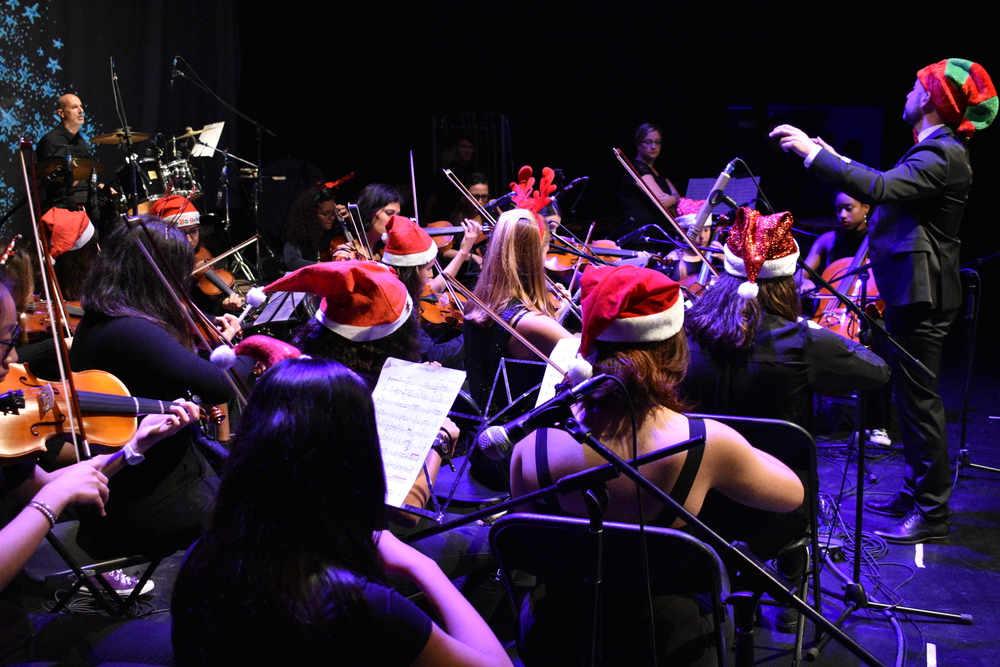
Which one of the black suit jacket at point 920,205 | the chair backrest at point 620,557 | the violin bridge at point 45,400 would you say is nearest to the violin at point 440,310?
the black suit jacket at point 920,205

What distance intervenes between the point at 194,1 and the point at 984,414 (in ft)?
23.2

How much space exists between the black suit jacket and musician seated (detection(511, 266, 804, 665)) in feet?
5.72

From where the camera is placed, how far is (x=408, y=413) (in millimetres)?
1829

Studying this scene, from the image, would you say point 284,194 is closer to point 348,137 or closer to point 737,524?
point 348,137

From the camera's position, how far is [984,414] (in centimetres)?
473

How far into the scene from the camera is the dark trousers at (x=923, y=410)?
3057 mm

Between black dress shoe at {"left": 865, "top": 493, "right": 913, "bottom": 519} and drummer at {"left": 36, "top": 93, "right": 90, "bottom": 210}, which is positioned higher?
drummer at {"left": 36, "top": 93, "right": 90, "bottom": 210}

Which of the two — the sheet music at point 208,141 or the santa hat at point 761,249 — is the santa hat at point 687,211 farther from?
the sheet music at point 208,141

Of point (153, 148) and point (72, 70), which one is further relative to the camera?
point (153, 148)

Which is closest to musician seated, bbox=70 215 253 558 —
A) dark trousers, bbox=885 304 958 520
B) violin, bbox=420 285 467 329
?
violin, bbox=420 285 467 329

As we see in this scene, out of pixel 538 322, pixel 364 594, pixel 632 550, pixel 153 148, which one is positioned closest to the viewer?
pixel 364 594

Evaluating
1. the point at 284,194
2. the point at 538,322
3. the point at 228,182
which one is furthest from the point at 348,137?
the point at 538,322

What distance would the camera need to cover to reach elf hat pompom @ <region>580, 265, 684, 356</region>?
5.44 feet

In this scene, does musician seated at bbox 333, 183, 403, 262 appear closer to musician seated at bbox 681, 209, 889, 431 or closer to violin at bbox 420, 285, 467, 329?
violin at bbox 420, 285, 467, 329
